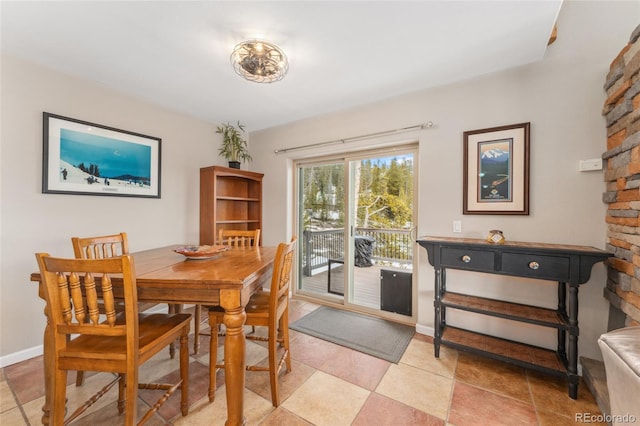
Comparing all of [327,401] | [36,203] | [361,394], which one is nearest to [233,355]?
[327,401]

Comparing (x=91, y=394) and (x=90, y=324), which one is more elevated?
(x=90, y=324)

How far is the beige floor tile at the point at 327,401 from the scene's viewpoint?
1.54 metres

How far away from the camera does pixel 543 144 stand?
2080 mm

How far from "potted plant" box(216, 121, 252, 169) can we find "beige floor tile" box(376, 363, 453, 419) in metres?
2.98

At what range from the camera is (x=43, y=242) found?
222 centimetres

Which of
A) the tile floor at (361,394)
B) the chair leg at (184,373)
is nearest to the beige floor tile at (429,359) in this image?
the tile floor at (361,394)

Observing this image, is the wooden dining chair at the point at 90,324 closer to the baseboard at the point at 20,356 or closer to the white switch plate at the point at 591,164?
the baseboard at the point at 20,356

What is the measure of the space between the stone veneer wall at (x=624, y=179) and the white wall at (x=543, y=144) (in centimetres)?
10

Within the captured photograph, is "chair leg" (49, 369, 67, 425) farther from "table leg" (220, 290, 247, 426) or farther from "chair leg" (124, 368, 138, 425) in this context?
"table leg" (220, 290, 247, 426)

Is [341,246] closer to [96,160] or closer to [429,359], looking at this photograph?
[429,359]

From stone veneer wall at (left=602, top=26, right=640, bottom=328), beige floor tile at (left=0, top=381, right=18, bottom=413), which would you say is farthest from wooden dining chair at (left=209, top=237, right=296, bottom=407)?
stone veneer wall at (left=602, top=26, right=640, bottom=328)

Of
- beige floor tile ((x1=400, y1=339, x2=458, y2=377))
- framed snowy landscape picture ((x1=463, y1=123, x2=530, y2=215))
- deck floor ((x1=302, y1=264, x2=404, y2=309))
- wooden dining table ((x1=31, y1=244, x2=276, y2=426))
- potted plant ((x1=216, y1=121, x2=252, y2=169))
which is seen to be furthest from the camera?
potted plant ((x1=216, y1=121, x2=252, y2=169))

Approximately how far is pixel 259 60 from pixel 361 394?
2502mm

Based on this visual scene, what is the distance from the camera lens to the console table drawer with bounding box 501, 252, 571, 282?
1.74m
